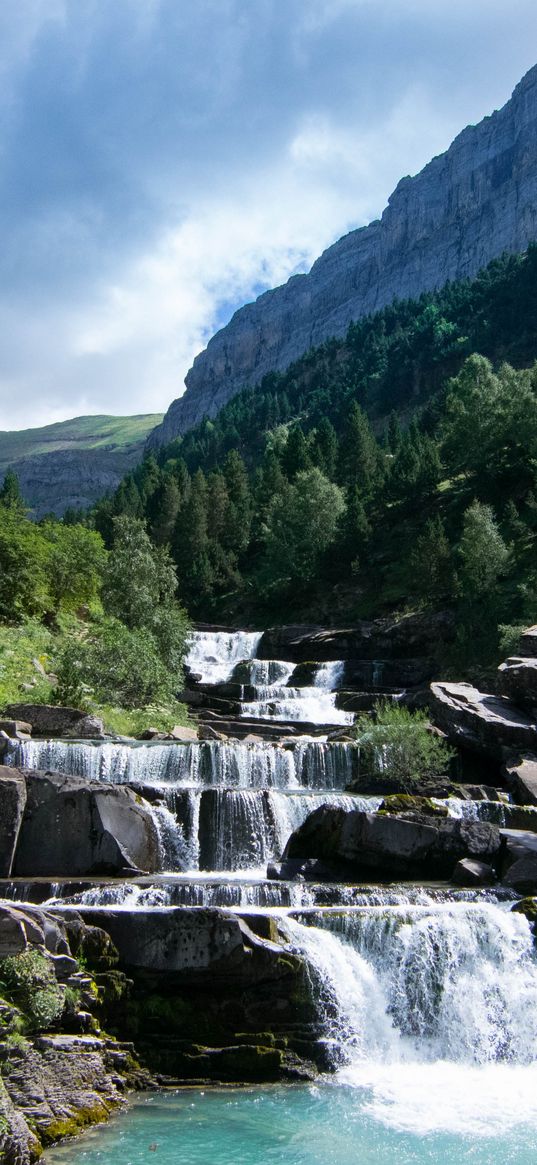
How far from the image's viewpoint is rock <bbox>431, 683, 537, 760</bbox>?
28.2 metres

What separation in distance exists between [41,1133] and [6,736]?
1356 cm

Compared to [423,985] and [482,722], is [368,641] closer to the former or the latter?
[482,722]

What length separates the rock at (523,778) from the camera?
24.5 m

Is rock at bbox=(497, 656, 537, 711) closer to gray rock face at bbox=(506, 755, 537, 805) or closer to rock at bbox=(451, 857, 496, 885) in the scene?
gray rock face at bbox=(506, 755, 537, 805)

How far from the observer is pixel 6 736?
23859mm

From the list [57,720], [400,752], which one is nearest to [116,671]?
[57,720]

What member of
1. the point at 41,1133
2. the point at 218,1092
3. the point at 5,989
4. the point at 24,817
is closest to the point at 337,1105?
the point at 218,1092

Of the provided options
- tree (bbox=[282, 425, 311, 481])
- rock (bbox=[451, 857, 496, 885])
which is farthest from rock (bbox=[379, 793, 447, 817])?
tree (bbox=[282, 425, 311, 481])

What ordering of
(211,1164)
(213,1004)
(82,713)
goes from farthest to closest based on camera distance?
(82,713) → (213,1004) → (211,1164)

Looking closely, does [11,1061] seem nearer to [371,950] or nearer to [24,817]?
[371,950]

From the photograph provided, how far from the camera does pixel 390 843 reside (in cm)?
1977

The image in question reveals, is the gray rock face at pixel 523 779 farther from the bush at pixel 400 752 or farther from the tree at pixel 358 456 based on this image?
the tree at pixel 358 456

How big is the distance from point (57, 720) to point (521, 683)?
15803 mm

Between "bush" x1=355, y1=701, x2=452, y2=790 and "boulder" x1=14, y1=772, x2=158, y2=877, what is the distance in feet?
30.6
